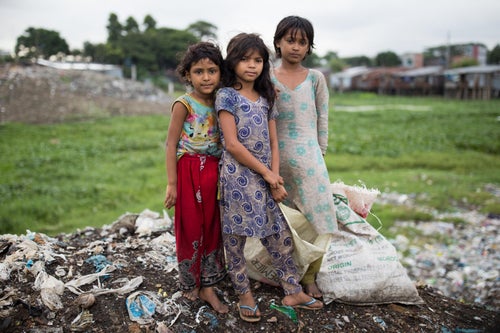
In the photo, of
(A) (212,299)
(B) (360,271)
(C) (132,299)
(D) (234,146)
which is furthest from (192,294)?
(B) (360,271)

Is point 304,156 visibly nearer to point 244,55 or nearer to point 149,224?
point 244,55

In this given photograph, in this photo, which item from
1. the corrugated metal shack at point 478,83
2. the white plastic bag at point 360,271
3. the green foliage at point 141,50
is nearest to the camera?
the white plastic bag at point 360,271

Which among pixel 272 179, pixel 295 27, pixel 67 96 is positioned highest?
pixel 295 27

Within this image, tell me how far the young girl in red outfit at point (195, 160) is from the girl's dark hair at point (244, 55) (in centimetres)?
7

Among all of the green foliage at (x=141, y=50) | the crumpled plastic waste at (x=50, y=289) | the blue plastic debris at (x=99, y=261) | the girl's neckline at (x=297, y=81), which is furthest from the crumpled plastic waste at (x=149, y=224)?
the green foliage at (x=141, y=50)

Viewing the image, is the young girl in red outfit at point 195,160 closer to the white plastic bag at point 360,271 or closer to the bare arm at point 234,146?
the bare arm at point 234,146

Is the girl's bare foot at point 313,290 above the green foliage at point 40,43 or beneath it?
beneath

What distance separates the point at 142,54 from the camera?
1486 inches

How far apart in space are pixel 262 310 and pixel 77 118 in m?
15.9

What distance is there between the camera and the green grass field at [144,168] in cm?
633

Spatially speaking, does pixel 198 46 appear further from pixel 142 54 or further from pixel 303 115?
pixel 142 54

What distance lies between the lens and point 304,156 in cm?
284

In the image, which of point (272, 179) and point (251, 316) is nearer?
point (272, 179)

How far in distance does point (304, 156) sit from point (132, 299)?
1.47m
